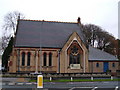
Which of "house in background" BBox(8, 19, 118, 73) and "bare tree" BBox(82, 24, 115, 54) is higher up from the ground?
"bare tree" BBox(82, 24, 115, 54)

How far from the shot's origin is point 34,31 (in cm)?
4616

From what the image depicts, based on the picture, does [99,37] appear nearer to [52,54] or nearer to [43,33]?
[43,33]

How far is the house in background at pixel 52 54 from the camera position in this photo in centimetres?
4203

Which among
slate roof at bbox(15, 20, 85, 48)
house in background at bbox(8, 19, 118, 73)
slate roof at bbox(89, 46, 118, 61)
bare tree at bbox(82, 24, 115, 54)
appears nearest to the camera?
house in background at bbox(8, 19, 118, 73)

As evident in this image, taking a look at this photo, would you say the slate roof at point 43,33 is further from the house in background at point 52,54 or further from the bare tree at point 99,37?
the bare tree at point 99,37

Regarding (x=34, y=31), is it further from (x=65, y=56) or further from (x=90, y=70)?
(x=90, y=70)

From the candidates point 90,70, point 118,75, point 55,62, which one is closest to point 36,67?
point 55,62

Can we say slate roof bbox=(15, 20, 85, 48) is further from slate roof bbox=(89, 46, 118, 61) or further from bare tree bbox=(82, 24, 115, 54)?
bare tree bbox=(82, 24, 115, 54)

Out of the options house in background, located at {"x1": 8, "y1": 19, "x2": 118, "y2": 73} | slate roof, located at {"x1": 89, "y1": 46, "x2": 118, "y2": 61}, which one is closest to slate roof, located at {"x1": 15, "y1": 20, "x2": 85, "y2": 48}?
house in background, located at {"x1": 8, "y1": 19, "x2": 118, "y2": 73}

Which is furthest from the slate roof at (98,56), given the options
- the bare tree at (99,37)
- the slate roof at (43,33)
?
the bare tree at (99,37)

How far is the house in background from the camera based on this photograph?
138 ft

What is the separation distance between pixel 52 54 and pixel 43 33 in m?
5.78

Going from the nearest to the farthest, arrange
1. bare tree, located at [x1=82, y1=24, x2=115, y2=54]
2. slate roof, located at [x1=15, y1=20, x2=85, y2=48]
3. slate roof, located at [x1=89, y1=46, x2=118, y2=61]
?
slate roof, located at [x1=15, y1=20, x2=85, y2=48] < slate roof, located at [x1=89, y1=46, x2=118, y2=61] < bare tree, located at [x1=82, y1=24, x2=115, y2=54]

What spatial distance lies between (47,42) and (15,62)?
7756 mm
